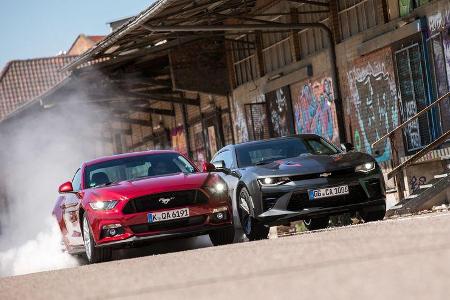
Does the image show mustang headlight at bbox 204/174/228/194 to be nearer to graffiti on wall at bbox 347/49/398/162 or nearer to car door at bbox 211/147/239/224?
car door at bbox 211/147/239/224

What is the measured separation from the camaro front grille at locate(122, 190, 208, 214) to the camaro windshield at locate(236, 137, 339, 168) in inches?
86.9

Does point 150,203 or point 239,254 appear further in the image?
point 150,203

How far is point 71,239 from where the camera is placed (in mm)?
16406

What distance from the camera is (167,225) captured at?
1452 centimetres

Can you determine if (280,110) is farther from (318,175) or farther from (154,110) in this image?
(318,175)

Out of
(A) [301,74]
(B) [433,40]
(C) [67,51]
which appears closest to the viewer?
(B) [433,40]

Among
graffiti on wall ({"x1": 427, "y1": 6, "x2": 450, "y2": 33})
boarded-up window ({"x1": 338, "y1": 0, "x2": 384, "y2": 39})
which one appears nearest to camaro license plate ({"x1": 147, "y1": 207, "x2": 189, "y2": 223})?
graffiti on wall ({"x1": 427, "y1": 6, "x2": 450, "y2": 33})

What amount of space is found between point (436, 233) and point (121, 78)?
25.3 m

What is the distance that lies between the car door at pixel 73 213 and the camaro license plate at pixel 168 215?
137cm

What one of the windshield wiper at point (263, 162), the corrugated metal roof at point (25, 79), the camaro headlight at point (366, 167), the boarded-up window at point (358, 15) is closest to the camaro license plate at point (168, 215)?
the windshield wiper at point (263, 162)

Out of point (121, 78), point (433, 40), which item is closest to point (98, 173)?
point (433, 40)

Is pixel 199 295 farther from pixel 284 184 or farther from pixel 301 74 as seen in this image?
pixel 301 74

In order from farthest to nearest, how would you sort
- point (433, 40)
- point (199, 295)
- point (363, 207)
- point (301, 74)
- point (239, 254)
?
point (301, 74), point (433, 40), point (363, 207), point (239, 254), point (199, 295)

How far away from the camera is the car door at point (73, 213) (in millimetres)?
15702
